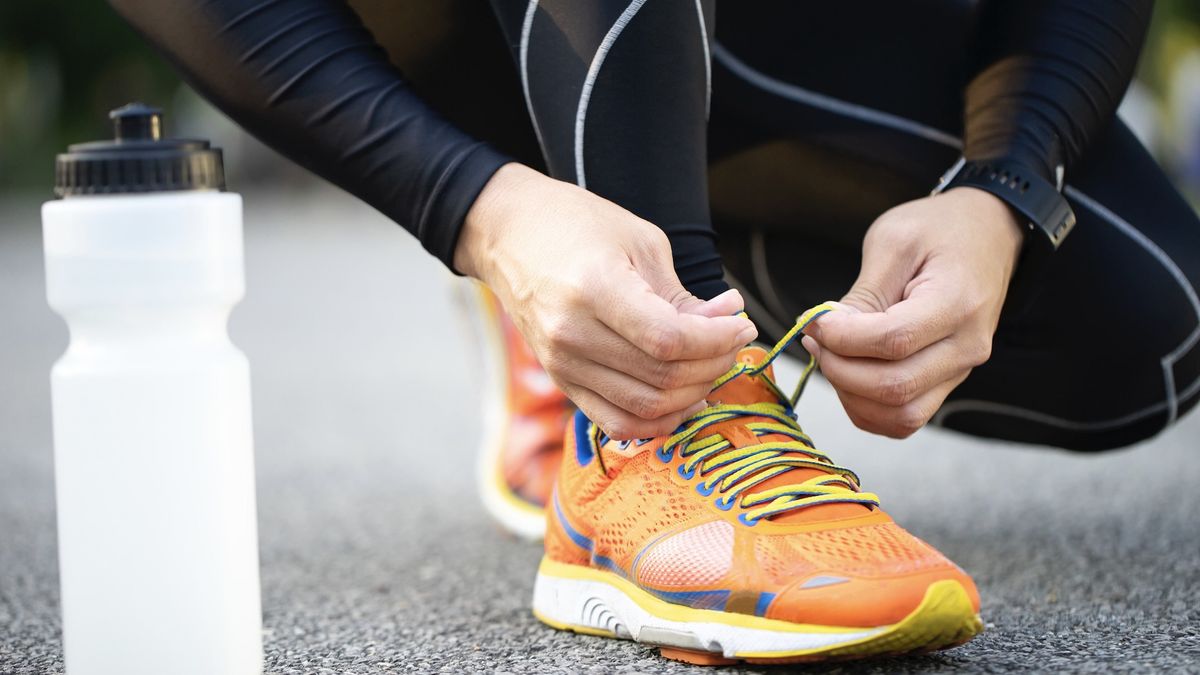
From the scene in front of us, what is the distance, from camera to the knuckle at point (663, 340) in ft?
2.73

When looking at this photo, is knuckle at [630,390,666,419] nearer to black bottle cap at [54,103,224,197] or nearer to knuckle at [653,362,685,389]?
knuckle at [653,362,685,389]

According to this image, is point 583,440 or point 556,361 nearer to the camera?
point 556,361

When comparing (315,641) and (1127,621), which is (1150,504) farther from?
(315,641)

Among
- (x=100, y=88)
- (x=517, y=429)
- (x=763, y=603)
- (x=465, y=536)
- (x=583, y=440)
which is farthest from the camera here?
(x=100, y=88)

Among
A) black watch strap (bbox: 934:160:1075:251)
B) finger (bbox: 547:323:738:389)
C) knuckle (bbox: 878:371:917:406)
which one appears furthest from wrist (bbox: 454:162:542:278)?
black watch strap (bbox: 934:160:1075:251)

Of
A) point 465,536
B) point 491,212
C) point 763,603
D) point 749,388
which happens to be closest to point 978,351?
point 749,388

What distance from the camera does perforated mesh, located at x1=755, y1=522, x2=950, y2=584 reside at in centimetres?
85

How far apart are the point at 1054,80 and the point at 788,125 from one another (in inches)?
11.9

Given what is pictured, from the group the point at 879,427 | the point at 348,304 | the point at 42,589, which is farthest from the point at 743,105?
the point at 348,304

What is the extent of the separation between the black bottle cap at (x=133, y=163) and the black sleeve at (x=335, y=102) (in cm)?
22

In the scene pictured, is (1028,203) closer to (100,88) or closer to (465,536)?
(465,536)

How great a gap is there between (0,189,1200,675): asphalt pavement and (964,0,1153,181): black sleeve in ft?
1.07

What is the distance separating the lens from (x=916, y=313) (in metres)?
0.92

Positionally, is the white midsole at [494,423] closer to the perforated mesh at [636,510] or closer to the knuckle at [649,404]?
the perforated mesh at [636,510]
